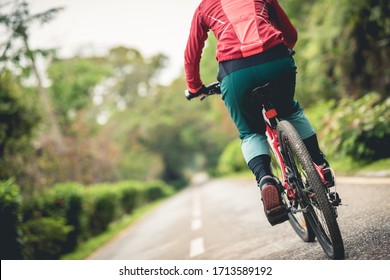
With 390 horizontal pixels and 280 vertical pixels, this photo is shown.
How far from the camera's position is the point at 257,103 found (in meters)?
2.36

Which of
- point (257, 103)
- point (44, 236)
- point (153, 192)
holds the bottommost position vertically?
point (153, 192)

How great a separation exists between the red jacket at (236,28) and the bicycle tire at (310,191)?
0.51m

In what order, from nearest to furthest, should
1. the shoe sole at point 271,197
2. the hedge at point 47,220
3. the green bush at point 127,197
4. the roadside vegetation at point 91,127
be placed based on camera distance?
the shoe sole at point 271,197
the hedge at point 47,220
the roadside vegetation at point 91,127
the green bush at point 127,197

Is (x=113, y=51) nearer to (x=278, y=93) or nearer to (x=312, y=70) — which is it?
(x=312, y=70)

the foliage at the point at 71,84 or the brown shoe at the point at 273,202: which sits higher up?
the foliage at the point at 71,84

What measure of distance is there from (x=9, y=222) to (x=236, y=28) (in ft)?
13.7

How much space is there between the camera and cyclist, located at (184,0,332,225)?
218cm

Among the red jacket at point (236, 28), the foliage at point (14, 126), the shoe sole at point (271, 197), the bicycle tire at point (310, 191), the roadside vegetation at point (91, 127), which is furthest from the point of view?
the foliage at point (14, 126)

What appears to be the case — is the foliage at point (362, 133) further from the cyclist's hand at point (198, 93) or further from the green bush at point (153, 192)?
the green bush at point (153, 192)

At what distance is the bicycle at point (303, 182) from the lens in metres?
2.03

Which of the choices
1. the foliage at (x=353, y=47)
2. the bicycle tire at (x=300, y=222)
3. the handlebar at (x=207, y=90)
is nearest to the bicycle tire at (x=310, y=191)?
the bicycle tire at (x=300, y=222)

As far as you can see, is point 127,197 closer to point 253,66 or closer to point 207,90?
point 207,90

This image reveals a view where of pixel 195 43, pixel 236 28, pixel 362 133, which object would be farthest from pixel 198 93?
pixel 362 133
